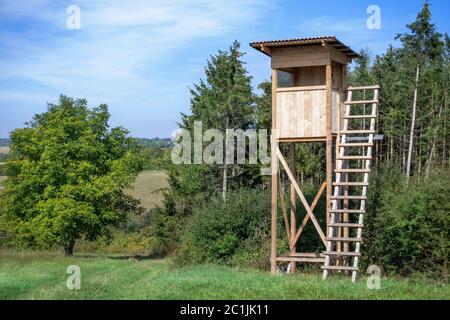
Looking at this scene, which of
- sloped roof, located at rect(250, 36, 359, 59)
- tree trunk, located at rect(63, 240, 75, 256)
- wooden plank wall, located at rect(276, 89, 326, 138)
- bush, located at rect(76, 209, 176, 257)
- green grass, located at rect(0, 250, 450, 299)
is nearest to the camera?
green grass, located at rect(0, 250, 450, 299)

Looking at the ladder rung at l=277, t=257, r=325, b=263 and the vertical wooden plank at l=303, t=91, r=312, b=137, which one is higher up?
the vertical wooden plank at l=303, t=91, r=312, b=137

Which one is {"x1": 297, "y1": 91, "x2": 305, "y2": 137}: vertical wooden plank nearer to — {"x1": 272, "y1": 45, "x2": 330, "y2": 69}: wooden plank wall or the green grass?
{"x1": 272, "y1": 45, "x2": 330, "y2": 69}: wooden plank wall

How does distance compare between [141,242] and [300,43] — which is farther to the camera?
[141,242]

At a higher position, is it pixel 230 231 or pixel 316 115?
pixel 316 115

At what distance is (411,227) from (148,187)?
56882mm

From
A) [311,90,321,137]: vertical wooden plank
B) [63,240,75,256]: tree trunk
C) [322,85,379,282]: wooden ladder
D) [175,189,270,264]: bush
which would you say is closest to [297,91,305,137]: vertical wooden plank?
[311,90,321,137]: vertical wooden plank

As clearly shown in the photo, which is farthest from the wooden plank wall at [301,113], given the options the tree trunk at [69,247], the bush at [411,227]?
the tree trunk at [69,247]

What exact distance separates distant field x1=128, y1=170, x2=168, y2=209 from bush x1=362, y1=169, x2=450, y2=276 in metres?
46.2

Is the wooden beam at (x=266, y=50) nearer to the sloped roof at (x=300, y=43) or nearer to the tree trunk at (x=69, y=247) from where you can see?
the sloped roof at (x=300, y=43)

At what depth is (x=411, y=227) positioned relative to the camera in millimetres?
18109

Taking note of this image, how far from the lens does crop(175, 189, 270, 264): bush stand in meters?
21.5

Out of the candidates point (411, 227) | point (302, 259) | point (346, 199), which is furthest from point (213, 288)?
point (411, 227)

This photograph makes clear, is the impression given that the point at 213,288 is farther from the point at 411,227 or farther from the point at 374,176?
the point at 374,176
